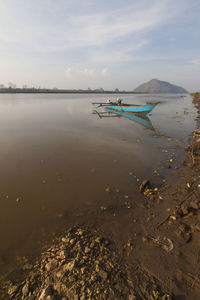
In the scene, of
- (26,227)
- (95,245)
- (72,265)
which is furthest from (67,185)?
(72,265)

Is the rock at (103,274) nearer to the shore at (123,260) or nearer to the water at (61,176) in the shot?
the shore at (123,260)

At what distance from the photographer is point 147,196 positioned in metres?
5.96

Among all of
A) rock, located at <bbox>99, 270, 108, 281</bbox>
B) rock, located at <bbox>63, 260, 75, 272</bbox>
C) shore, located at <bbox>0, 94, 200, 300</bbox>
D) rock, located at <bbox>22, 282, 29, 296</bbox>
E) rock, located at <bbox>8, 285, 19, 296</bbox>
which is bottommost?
rock, located at <bbox>8, 285, 19, 296</bbox>

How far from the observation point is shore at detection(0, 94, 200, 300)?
2.79m

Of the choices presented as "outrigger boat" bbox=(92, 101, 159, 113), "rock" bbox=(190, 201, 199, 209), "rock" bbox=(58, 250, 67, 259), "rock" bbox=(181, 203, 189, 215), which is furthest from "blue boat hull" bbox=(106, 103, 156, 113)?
"rock" bbox=(58, 250, 67, 259)

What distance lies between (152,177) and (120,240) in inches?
168

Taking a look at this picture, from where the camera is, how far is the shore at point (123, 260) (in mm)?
2789

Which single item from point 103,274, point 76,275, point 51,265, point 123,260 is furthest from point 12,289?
point 123,260

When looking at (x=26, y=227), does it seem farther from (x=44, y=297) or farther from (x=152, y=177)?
(x=152, y=177)

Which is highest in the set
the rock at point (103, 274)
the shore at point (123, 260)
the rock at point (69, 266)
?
the rock at point (69, 266)

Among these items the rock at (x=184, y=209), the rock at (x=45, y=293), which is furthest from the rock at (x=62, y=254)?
the rock at (x=184, y=209)

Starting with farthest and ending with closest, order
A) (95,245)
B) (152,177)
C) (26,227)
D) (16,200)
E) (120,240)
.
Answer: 1. (152,177)
2. (16,200)
3. (26,227)
4. (120,240)
5. (95,245)

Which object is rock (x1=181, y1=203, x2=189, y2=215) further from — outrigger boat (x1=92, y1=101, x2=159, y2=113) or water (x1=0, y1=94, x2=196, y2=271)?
outrigger boat (x1=92, y1=101, x2=159, y2=113)

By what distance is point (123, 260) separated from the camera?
11.2 feet
